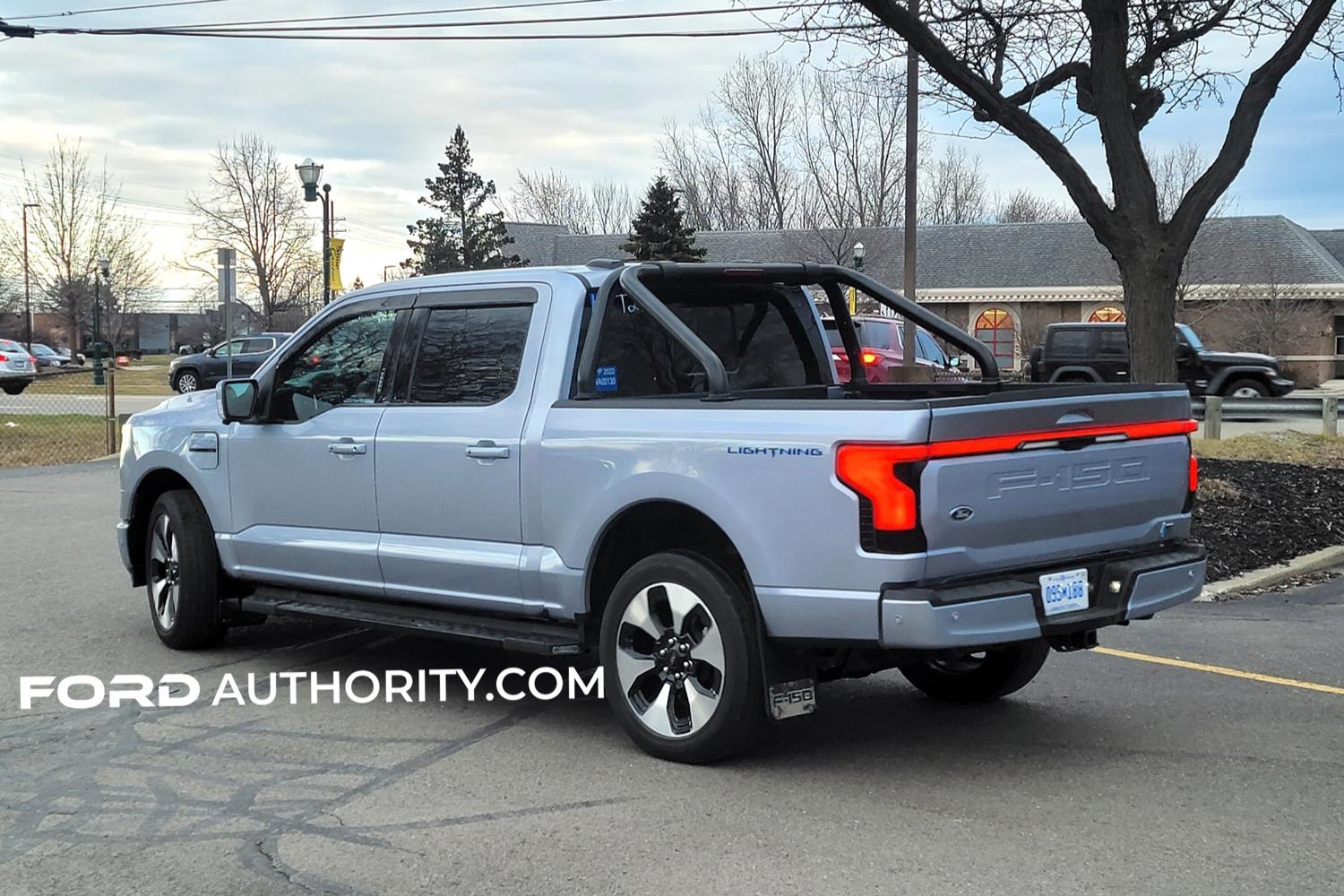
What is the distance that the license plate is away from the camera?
5.08 metres

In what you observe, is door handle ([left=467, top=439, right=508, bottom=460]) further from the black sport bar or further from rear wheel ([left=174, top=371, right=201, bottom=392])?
rear wheel ([left=174, top=371, right=201, bottom=392])

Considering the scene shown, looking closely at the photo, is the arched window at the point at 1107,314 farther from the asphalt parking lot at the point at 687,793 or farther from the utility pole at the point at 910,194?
the asphalt parking lot at the point at 687,793

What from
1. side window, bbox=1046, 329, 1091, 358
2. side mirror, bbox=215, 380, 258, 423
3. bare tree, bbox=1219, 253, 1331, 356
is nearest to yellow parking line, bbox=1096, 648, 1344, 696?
side mirror, bbox=215, 380, 258, 423

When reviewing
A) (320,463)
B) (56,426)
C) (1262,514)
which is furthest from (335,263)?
(320,463)

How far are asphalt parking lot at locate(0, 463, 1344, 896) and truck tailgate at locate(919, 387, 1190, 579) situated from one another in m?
0.89

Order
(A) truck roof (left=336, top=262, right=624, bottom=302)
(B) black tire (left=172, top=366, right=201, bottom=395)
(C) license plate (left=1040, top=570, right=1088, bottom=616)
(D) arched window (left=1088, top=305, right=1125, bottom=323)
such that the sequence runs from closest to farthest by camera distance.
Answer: (C) license plate (left=1040, top=570, right=1088, bottom=616) < (A) truck roof (left=336, top=262, right=624, bottom=302) < (B) black tire (left=172, top=366, right=201, bottom=395) < (D) arched window (left=1088, top=305, right=1125, bottom=323)

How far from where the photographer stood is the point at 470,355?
251 inches

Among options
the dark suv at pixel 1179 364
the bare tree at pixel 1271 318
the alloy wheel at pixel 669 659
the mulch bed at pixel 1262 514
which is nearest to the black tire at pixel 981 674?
the alloy wheel at pixel 669 659

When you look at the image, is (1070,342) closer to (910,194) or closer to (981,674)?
(910,194)

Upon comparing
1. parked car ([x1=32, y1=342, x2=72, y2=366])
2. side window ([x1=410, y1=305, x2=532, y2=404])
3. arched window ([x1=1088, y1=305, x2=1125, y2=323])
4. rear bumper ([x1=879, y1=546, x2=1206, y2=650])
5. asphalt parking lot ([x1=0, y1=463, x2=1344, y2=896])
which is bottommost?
asphalt parking lot ([x1=0, y1=463, x2=1344, y2=896])

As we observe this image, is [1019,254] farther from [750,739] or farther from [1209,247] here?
[750,739]

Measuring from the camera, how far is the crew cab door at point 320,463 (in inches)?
260

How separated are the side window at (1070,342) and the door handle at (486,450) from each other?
76.2 feet

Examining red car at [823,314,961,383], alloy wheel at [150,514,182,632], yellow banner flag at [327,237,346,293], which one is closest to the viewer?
alloy wheel at [150,514,182,632]
